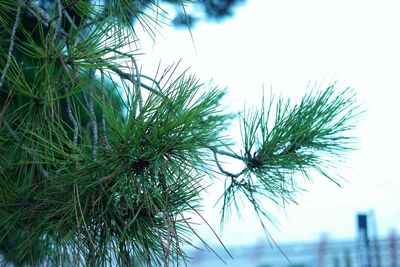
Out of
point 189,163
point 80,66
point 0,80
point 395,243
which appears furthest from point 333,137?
point 395,243

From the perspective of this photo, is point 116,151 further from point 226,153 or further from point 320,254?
point 320,254

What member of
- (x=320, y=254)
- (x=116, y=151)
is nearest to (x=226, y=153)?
(x=116, y=151)

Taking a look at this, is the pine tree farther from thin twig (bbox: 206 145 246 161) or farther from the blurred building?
the blurred building

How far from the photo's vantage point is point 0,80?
0.93m

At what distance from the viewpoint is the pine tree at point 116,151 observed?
2.73 feet

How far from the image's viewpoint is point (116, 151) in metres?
0.83

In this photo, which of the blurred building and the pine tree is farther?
the blurred building

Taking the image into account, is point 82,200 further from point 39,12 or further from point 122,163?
point 39,12

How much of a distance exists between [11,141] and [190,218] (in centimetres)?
32

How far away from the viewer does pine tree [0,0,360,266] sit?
2.73 ft

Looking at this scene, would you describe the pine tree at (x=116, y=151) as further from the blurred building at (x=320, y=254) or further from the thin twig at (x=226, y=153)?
the blurred building at (x=320, y=254)

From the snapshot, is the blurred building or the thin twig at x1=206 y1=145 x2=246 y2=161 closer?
the thin twig at x1=206 y1=145 x2=246 y2=161

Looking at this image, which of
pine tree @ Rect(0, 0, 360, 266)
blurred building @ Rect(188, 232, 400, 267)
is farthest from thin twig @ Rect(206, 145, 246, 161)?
blurred building @ Rect(188, 232, 400, 267)

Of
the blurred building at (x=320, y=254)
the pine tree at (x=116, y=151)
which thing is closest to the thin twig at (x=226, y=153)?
the pine tree at (x=116, y=151)
